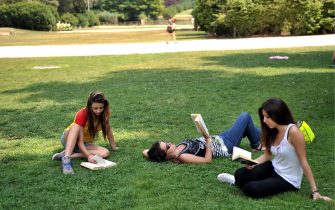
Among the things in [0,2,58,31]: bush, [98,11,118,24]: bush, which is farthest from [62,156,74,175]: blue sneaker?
[98,11,118,24]: bush

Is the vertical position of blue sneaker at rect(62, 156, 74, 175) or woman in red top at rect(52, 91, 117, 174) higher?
woman in red top at rect(52, 91, 117, 174)

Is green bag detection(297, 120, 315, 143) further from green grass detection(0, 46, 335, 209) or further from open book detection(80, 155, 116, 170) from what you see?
open book detection(80, 155, 116, 170)

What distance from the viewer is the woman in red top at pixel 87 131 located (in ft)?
18.0

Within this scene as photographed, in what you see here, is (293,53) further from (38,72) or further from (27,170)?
(27,170)

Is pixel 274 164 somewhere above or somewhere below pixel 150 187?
above

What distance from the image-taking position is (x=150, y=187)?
4.78 metres

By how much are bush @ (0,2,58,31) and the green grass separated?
136 ft

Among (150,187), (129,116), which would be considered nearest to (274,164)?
(150,187)

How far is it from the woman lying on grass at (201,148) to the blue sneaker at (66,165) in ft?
3.06

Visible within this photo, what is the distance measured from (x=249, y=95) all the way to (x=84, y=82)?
482 centimetres

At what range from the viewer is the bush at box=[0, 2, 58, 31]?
185 ft

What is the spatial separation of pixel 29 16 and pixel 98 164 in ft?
181

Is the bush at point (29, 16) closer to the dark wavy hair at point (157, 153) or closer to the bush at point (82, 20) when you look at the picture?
the bush at point (82, 20)

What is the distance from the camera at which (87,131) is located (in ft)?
19.1
